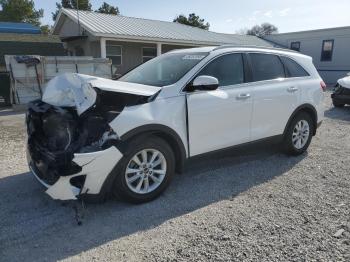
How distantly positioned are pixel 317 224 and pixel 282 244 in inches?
24.5

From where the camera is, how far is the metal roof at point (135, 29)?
16.4 meters

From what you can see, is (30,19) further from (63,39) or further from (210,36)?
(210,36)

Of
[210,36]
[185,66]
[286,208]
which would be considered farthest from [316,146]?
[210,36]

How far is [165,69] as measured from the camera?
4.65 meters

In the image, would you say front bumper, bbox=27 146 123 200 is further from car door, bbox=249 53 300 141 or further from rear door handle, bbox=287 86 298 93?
rear door handle, bbox=287 86 298 93

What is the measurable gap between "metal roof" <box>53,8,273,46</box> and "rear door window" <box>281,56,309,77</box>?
1189cm

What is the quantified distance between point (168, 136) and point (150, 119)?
375 millimetres

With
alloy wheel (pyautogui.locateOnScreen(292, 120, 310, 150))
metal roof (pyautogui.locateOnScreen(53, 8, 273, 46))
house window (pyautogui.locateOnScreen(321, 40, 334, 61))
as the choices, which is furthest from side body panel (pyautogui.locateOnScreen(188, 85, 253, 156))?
house window (pyautogui.locateOnScreen(321, 40, 334, 61))

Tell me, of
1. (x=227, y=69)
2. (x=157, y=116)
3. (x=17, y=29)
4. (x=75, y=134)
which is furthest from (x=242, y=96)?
(x=17, y=29)

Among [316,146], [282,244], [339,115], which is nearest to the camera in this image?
[282,244]

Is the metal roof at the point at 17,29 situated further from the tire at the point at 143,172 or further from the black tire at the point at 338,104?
the tire at the point at 143,172

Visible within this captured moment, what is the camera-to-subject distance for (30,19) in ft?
150

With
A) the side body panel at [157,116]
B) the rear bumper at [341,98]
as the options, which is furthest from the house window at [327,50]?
the side body panel at [157,116]

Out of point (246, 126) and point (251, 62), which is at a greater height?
point (251, 62)
